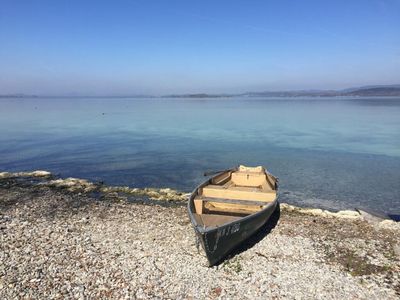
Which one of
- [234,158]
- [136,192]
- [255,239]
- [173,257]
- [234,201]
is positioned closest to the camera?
[173,257]

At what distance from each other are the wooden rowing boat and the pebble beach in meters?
0.84

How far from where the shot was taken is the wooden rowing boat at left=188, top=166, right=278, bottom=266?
466 inches

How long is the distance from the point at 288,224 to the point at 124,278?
870cm

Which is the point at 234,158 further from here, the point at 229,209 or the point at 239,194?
the point at 229,209

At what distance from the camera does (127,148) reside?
41094mm

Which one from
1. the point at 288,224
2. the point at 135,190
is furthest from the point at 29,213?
the point at 288,224

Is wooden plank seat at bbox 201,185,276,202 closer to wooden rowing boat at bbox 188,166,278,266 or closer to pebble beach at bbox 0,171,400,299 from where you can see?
wooden rowing boat at bbox 188,166,278,266

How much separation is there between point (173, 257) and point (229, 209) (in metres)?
4.21

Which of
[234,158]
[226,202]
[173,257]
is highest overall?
[226,202]

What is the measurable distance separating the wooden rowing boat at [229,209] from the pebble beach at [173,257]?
84 cm

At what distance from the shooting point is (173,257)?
41.8ft

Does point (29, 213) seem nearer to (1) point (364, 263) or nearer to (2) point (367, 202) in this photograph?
(1) point (364, 263)

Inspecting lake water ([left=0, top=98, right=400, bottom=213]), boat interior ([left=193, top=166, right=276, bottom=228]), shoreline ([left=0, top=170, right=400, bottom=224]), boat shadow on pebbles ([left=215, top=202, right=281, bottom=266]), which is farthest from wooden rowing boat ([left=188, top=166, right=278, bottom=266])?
lake water ([left=0, top=98, right=400, bottom=213])

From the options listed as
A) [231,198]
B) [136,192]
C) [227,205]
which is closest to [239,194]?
[231,198]
